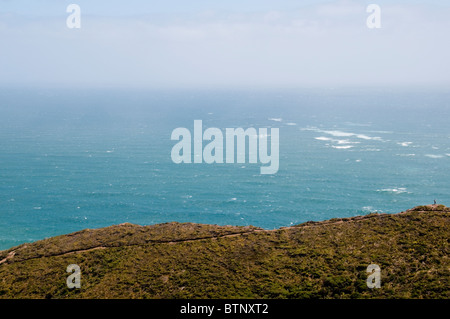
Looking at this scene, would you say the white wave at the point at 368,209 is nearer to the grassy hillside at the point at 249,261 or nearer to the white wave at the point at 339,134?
the grassy hillside at the point at 249,261

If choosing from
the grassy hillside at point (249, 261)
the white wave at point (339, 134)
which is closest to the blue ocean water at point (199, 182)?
the white wave at point (339, 134)

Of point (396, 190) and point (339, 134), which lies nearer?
point (396, 190)

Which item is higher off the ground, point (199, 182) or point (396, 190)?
point (199, 182)

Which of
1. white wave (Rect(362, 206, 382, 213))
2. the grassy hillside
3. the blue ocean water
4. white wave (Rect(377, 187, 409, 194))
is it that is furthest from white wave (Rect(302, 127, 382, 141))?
the grassy hillside

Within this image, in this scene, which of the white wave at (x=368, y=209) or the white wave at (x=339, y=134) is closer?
the white wave at (x=368, y=209)

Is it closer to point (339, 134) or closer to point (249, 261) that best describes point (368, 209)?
point (249, 261)

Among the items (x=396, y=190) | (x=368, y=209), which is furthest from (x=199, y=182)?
(x=396, y=190)
